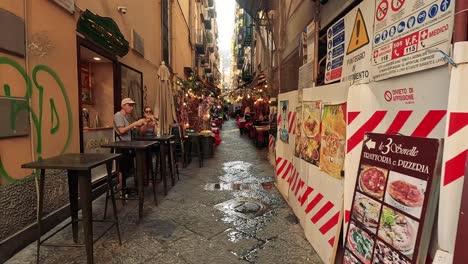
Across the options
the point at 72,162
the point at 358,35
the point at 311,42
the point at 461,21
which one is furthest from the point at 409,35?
the point at 72,162

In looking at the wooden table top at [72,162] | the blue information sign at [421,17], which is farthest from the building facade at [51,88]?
the blue information sign at [421,17]

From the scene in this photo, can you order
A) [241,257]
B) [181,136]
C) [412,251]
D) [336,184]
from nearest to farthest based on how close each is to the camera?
[412,251] < [336,184] < [241,257] < [181,136]

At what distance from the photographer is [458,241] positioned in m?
1.62

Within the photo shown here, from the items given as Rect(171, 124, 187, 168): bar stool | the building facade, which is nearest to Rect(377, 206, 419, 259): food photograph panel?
the building facade

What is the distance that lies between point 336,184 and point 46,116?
407 centimetres

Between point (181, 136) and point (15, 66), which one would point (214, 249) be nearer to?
point (15, 66)

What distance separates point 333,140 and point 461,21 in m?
1.77

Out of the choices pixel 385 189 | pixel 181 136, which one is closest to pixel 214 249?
pixel 385 189

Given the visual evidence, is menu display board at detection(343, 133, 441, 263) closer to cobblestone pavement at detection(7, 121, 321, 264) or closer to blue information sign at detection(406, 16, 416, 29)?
blue information sign at detection(406, 16, 416, 29)

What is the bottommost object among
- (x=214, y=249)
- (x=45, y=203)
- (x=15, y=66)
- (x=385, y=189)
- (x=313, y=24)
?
(x=214, y=249)

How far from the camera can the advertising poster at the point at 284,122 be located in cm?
565

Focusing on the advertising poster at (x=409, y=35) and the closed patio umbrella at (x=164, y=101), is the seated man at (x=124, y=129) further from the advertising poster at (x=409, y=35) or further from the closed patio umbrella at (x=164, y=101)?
the advertising poster at (x=409, y=35)

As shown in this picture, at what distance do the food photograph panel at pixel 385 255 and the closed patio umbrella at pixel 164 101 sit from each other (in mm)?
7445

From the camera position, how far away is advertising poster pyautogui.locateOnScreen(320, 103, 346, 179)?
314cm
